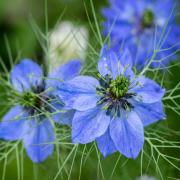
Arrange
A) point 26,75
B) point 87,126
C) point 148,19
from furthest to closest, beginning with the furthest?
point 148,19 → point 26,75 → point 87,126

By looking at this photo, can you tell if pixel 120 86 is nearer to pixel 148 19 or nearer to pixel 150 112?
pixel 150 112

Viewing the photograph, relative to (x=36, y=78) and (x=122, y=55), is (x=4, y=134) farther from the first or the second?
(x=122, y=55)

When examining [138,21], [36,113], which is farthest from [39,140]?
[138,21]

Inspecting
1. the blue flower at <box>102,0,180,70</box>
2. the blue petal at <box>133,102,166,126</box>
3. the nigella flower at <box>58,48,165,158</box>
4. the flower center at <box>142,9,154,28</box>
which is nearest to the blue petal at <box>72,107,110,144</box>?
the nigella flower at <box>58,48,165,158</box>

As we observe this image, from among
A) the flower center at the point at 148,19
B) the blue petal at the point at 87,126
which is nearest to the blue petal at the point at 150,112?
the blue petal at the point at 87,126

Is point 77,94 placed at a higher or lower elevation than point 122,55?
lower

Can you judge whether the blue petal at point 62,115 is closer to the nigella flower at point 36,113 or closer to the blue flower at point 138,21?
the nigella flower at point 36,113

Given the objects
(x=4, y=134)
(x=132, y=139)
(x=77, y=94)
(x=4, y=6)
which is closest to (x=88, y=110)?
(x=77, y=94)

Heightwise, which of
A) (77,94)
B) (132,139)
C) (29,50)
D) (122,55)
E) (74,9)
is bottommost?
(132,139)
